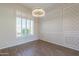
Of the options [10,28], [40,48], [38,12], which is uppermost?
[38,12]

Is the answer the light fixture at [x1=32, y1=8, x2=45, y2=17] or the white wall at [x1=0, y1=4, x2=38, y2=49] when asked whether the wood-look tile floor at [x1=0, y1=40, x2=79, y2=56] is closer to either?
the white wall at [x1=0, y1=4, x2=38, y2=49]

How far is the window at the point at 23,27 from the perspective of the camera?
3.84 ft

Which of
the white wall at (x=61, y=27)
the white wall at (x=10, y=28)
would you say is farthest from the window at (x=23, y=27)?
the white wall at (x=61, y=27)

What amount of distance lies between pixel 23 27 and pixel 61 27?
60cm

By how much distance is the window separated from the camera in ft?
3.84

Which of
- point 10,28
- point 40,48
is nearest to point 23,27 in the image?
point 10,28

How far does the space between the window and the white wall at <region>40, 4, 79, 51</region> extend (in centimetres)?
17

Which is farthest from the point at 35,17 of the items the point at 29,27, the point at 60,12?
the point at 60,12

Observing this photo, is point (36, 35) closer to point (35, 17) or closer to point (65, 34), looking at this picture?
point (35, 17)

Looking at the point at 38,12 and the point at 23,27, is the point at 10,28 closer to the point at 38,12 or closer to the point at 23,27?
the point at 23,27

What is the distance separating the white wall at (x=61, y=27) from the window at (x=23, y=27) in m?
0.17

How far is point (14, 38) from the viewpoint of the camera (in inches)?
48.4

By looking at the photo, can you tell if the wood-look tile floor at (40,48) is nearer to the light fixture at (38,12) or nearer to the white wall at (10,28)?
the white wall at (10,28)

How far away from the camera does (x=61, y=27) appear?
127 centimetres
